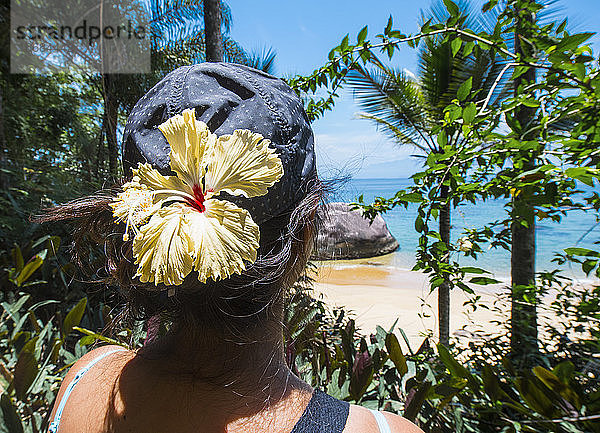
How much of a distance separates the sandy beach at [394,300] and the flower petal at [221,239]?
10.3 ft

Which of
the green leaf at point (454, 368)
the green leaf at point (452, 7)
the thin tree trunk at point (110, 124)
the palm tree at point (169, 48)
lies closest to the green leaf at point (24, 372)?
the green leaf at point (454, 368)

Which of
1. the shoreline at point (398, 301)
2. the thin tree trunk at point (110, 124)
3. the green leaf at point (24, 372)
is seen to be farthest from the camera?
the thin tree trunk at point (110, 124)

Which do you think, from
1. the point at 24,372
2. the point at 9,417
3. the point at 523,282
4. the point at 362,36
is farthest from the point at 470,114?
the point at 24,372

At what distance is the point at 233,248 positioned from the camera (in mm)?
564

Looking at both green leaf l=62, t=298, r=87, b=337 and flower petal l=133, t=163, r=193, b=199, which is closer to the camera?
flower petal l=133, t=163, r=193, b=199

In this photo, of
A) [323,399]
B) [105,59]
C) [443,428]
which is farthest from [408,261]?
[323,399]

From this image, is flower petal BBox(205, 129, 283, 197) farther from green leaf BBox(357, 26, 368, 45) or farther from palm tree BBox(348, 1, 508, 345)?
palm tree BBox(348, 1, 508, 345)

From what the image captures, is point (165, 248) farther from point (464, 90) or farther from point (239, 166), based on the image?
point (464, 90)

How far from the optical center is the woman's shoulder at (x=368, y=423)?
70 centimetres

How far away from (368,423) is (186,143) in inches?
24.0

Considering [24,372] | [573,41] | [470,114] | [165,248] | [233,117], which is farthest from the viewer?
[24,372]

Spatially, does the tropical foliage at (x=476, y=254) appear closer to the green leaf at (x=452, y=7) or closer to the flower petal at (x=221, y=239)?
the green leaf at (x=452, y=7)

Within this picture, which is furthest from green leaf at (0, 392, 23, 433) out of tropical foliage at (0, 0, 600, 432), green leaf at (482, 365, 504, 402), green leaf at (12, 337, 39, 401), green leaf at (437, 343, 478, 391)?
green leaf at (482, 365, 504, 402)

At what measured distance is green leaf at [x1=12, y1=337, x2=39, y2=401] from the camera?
1.61m
